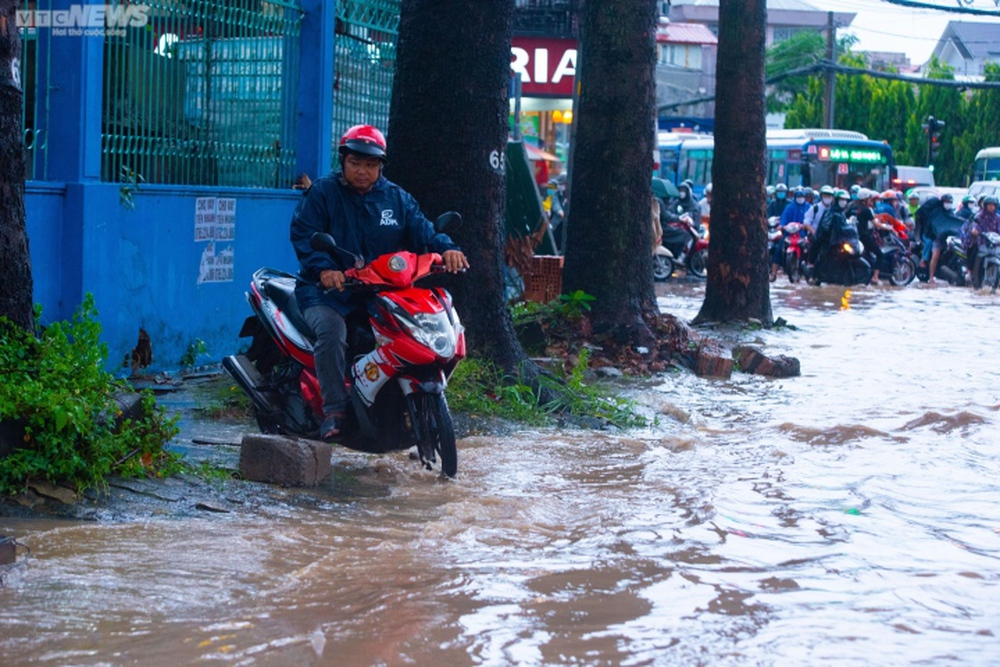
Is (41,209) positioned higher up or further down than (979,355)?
higher up

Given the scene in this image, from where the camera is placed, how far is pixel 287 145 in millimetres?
10719

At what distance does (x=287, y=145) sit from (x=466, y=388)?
3.61 m

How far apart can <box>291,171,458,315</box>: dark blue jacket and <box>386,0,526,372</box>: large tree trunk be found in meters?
1.72

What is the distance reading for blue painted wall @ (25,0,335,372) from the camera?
798 cm

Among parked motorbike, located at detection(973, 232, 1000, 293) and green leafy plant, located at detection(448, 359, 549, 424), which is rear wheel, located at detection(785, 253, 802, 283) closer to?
parked motorbike, located at detection(973, 232, 1000, 293)

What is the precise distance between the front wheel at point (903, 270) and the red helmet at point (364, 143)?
19.3 meters

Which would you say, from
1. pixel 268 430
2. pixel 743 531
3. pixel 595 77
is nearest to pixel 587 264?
pixel 595 77

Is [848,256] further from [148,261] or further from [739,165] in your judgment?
[148,261]

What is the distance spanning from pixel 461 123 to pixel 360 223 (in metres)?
1.96

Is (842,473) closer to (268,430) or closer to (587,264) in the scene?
→ (268,430)

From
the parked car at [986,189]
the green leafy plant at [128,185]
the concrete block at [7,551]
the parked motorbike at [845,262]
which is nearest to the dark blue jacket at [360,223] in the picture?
the concrete block at [7,551]

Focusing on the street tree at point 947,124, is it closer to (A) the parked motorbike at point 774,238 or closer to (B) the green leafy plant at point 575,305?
(A) the parked motorbike at point 774,238

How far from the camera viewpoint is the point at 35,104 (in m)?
8.14

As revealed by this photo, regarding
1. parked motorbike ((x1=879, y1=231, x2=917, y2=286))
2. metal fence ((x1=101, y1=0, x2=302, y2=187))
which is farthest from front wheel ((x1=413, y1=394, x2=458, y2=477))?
parked motorbike ((x1=879, y1=231, x2=917, y2=286))
